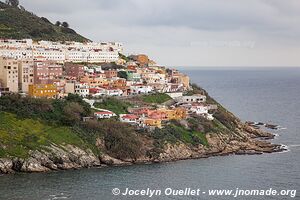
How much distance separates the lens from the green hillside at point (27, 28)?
99.9m

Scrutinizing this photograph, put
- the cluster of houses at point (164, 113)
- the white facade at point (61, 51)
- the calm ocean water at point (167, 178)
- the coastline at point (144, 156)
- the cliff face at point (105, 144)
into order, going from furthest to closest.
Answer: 1. the white facade at point (61, 51)
2. the cluster of houses at point (164, 113)
3. the cliff face at point (105, 144)
4. the coastline at point (144, 156)
5. the calm ocean water at point (167, 178)

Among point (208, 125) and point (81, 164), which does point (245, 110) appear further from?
point (81, 164)

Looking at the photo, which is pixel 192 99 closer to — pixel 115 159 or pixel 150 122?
pixel 150 122

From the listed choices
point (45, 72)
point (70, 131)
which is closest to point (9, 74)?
point (45, 72)

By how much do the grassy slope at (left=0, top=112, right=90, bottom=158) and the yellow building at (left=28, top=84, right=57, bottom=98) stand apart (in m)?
8.53

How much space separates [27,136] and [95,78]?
84.3ft

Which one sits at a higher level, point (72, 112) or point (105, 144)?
point (72, 112)

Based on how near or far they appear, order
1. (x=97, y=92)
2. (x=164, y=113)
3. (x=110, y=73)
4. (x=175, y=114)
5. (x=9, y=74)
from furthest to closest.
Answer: (x=110, y=73)
(x=97, y=92)
(x=175, y=114)
(x=9, y=74)
(x=164, y=113)

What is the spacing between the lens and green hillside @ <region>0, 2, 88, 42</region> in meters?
99.9

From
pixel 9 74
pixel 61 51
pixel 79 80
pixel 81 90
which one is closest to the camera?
pixel 9 74

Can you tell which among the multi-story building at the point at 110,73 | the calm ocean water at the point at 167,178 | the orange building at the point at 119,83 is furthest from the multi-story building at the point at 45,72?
the calm ocean water at the point at 167,178

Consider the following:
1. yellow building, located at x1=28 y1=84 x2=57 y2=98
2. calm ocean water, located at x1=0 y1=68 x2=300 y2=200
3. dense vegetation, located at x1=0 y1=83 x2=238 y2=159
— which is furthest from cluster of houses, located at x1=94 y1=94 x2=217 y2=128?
calm ocean water, located at x1=0 y1=68 x2=300 y2=200

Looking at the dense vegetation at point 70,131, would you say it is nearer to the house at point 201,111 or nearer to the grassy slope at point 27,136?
the grassy slope at point 27,136

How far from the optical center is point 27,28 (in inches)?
4099
